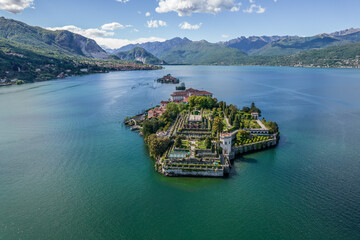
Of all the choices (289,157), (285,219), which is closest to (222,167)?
(285,219)

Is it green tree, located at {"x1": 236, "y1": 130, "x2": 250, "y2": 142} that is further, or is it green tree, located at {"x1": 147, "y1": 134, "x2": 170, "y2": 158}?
green tree, located at {"x1": 236, "y1": 130, "x2": 250, "y2": 142}

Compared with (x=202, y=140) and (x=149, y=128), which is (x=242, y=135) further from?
(x=149, y=128)

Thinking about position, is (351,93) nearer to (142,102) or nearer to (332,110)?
(332,110)

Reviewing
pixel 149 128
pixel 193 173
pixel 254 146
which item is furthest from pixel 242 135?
pixel 149 128

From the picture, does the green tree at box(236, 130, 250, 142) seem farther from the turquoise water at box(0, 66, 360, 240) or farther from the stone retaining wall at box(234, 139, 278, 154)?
the turquoise water at box(0, 66, 360, 240)

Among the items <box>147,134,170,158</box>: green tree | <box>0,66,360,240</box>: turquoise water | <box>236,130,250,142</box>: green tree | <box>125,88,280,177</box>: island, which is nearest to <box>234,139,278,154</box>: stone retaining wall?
<box>125,88,280,177</box>: island

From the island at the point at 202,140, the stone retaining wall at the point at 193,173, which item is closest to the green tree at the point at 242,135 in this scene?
the island at the point at 202,140

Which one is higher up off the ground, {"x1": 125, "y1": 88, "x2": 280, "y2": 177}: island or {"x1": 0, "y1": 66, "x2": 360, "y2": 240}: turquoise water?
{"x1": 125, "y1": 88, "x2": 280, "y2": 177}: island

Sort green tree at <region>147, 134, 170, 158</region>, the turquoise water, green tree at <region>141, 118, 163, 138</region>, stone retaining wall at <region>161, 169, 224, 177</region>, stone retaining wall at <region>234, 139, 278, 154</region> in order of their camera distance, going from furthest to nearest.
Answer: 1. green tree at <region>141, 118, 163, 138</region>
2. stone retaining wall at <region>234, 139, 278, 154</region>
3. green tree at <region>147, 134, 170, 158</region>
4. stone retaining wall at <region>161, 169, 224, 177</region>
5. the turquoise water
